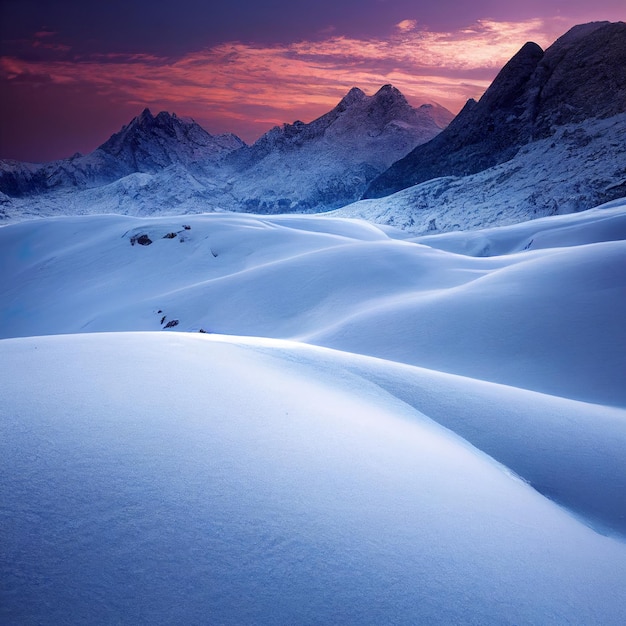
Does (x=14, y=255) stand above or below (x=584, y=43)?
below

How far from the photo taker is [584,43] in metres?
60.9

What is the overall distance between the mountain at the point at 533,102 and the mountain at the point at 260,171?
6206 centimetres

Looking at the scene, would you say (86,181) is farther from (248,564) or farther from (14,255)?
(248,564)

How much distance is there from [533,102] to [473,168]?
13355 mm

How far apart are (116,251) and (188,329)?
1206 centimetres

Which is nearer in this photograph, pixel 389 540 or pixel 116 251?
pixel 389 540

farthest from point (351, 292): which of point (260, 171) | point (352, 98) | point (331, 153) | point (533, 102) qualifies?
point (352, 98)

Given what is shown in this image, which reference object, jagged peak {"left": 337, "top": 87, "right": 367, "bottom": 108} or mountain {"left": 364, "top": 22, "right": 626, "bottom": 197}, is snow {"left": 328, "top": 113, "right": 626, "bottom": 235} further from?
jagged peak {"left": 337, "top": 87, "right": 367, "bottom": 108}

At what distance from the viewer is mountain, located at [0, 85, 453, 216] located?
129 meters

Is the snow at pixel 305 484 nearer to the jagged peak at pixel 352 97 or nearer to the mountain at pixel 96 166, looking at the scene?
the mountain at pixel 96 166

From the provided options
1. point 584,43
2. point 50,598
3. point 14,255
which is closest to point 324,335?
point 50,598

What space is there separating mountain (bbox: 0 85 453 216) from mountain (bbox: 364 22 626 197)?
204 ft

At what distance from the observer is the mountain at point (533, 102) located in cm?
5428

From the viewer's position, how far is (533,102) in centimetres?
6138
